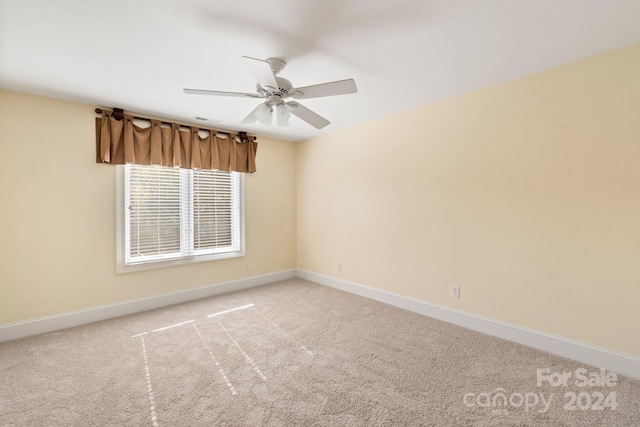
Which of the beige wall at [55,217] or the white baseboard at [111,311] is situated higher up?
the beige wall at [55,217]

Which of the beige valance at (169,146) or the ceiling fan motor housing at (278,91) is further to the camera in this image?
the beige valance at (169,146)

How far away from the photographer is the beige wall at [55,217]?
2713mm

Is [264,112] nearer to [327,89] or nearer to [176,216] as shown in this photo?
[327,89]

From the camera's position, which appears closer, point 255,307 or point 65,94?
point 65,94

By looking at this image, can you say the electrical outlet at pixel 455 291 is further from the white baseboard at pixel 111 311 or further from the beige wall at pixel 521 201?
the white baseboard at pixel 111 311

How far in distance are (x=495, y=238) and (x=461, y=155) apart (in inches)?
36.5

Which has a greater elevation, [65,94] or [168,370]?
[65,94]

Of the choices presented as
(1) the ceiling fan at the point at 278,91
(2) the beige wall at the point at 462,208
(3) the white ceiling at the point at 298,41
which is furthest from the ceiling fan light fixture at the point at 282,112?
(2) the beige wall at the point at 462,208

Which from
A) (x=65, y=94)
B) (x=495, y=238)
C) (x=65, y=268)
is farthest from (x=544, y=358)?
(x=65, y=94)

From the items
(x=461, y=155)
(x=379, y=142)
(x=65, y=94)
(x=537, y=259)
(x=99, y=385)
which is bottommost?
(x=99, y=385)

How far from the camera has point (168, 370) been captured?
220 centimetres

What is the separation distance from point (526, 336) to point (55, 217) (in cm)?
486

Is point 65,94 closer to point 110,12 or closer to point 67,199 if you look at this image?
point 67,199

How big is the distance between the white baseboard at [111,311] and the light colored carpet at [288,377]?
123 mm
